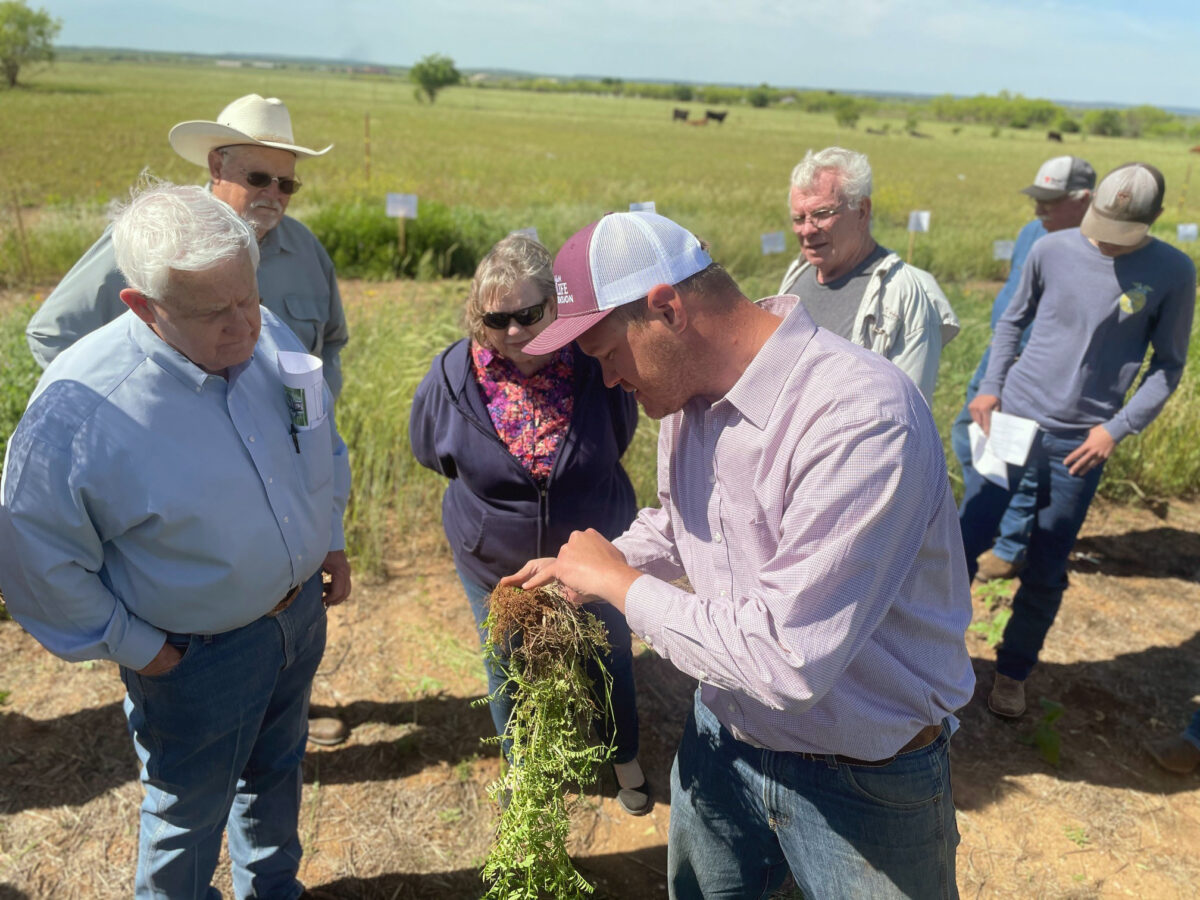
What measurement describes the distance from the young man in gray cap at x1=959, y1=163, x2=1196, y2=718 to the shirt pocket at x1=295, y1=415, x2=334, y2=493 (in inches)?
103

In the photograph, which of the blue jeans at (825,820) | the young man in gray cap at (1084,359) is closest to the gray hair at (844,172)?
the young man in gray cap at (1084,359)

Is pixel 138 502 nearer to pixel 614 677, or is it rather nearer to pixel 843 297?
pixel 614 677

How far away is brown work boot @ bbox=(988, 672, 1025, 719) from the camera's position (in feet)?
10.7

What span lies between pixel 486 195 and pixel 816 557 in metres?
17.9

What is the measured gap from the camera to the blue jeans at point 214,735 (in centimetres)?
183

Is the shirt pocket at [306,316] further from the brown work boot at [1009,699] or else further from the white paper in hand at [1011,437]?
A: the brown work boot at [1009,699]

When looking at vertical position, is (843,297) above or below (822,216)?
below

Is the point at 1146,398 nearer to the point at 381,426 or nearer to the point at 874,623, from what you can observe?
the point at 874,623

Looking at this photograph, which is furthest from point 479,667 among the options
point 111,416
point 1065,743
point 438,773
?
point 1065,743

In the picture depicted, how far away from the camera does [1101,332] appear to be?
3041mm

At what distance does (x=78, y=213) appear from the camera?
10984mm

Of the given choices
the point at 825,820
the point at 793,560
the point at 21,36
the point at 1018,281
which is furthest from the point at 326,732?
the point at 21,36

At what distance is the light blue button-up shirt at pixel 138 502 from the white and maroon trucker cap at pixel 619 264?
2.93 feet

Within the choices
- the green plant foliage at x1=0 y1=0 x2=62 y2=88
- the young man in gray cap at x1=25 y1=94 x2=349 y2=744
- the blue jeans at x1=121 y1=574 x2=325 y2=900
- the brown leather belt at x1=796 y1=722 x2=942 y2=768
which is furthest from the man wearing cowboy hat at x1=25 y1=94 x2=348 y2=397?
the green plant foliage at x1=0 y1=0 x2=62 y2=88
